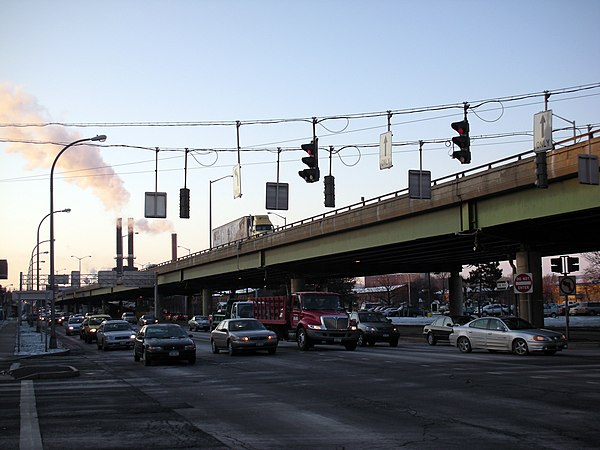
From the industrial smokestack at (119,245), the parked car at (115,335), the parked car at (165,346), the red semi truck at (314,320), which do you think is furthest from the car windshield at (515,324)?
the industrial smokestack at (119,245)

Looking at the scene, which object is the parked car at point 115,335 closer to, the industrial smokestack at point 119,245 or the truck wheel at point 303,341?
the truck wheel at point 303,341

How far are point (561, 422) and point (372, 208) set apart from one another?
112ft

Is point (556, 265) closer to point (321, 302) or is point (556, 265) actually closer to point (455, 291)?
point (321, 302)

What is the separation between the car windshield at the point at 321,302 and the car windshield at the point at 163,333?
7.97 metres

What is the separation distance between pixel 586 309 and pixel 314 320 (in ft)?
223

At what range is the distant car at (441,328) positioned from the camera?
122 feet

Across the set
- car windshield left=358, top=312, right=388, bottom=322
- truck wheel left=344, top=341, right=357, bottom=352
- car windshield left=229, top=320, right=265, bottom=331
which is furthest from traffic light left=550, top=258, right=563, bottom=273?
car windshield left=229, top=320, right=265, bottom=331

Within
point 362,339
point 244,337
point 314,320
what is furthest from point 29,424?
point 362,339

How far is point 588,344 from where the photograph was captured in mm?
34469

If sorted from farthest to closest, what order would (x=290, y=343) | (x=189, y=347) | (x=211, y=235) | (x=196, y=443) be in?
(x=211, y=235) < (x=290, y=343) < (x=189, y=347) < (x=196, y=443)

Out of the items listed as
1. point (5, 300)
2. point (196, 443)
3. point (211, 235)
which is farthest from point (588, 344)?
→ point (5, 300)

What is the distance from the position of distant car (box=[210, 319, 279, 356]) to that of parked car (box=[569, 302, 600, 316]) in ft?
231

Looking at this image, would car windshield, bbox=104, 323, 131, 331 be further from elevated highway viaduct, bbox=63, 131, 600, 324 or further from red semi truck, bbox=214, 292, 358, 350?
elevated highway viaduct, bbox=63, 131, 600, 324

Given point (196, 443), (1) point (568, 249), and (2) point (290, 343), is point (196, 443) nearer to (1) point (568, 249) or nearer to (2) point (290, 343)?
(2) point (290, 343)
